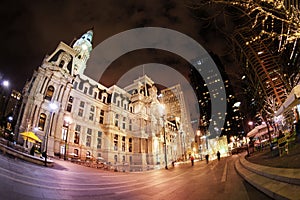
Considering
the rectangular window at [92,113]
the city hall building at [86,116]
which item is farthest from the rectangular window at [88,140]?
the rectangular window at [92,113]

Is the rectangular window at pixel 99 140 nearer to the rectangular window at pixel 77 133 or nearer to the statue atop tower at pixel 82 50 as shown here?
the rectangular window at pixel 77 133

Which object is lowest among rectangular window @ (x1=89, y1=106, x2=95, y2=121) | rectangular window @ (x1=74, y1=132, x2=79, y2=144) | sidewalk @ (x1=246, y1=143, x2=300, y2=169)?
sidewalk @ (x1=246, y1=143, x2=300, y2=169)

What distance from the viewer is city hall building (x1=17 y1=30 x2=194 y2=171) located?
1193 inches

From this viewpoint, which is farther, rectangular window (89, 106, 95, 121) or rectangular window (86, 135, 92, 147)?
rectangular window (89, 106, 95, 121)

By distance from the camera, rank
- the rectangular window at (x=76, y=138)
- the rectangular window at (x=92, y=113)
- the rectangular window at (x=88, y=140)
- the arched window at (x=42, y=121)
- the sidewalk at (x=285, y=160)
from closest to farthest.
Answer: the sidewalk at (x=285, y=160)
the arched window at (x=42, y=121)
the rectangular window at (x=76, y=138)
the rectangular window at (x=88, y=140)
the rectangular window at (x=92, y=113)

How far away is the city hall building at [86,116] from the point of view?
1193 inches

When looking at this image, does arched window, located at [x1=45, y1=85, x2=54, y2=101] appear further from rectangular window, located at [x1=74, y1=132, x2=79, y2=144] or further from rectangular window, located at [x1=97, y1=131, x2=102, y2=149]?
rectangular window, located at [x1=97, y1=131, x2=102, y2=149]

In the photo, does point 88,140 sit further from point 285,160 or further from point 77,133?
point 285,160

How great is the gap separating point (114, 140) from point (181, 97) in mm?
79654

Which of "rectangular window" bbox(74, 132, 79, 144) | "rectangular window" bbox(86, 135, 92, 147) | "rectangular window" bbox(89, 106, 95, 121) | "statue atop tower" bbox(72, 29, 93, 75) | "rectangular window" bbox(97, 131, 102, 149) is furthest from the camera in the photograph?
"statue atop tower" bbox(72, 29, 93, 75)

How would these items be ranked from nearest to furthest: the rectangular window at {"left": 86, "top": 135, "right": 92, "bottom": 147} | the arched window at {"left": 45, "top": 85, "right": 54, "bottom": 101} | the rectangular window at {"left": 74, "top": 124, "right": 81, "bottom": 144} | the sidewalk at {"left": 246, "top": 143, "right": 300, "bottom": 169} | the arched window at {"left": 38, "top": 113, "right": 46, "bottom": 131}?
1. the sidewalk at {"left": 246, "top": 143, "right": 300, "bottom": 169}
2. the arched window at {"left": 38, "top": 113, "right": 46, "bottom": 131}
3. the arched window at {"left": 45, "top": 85, "right": 54, "bottom": 101}
4. the rectangular window at {"left": 74, "top": 124, "right": 81, "bottom": 144}
5. the rectangular window at {"left": 86, "top": 135, "right": 92, "bottom": 147}

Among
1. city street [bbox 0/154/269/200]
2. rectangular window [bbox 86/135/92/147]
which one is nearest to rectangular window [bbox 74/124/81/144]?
rectangular window [bbox 86/135/92/147]

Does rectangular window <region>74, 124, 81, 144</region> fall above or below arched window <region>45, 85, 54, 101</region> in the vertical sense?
below

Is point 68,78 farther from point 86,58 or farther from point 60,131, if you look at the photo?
point 86,58
